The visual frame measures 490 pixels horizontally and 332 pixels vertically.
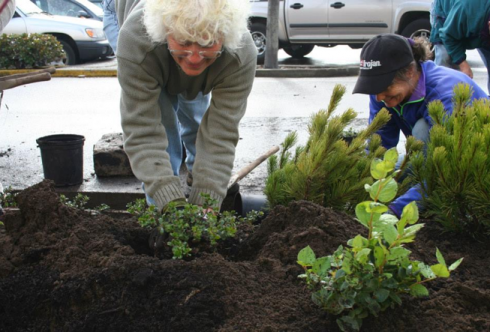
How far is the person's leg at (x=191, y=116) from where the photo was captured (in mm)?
3756

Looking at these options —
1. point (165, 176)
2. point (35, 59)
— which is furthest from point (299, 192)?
point (35, 59)

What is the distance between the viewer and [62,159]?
4.71 meters

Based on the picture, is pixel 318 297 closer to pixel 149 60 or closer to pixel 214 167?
pixel 214 167

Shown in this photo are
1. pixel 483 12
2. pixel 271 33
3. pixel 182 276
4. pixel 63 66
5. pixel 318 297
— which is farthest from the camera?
pixel 63 66

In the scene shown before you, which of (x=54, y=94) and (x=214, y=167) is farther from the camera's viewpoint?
(x=54, y=94)

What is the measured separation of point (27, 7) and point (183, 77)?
12669mm

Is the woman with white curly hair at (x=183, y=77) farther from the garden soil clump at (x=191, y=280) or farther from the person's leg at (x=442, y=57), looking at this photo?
the person's leg at (x=442, y=57)

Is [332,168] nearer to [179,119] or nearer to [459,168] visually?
[459,168]

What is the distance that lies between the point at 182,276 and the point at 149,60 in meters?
1.14

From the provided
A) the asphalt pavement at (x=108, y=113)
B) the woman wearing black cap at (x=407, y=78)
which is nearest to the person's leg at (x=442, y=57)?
the asphalt pavement at (x=108, y=113)

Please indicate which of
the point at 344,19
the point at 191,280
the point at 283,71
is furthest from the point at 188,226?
the point at 344,19

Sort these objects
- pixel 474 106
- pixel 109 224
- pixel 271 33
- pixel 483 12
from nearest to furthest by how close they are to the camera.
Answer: pixel 474 106, pixel 109 224, pixel 483 12, pixel 271 33

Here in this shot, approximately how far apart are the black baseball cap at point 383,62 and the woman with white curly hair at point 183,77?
79cm

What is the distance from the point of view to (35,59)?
497 inches
